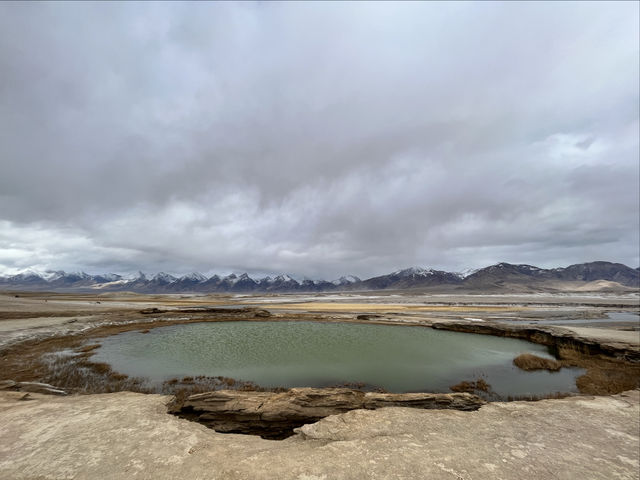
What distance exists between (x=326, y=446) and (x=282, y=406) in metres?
3.43

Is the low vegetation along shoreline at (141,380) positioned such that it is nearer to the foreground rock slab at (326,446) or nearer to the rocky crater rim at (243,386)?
the rocky crater rim at (243,386)

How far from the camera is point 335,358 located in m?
27.8

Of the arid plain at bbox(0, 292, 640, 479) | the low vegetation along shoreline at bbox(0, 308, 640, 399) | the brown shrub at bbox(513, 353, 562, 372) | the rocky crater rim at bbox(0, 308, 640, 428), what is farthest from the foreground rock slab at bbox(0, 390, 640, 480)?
the brown shrub at bbox(513, 353, 562, 372)

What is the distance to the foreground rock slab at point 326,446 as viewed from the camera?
7.46 m

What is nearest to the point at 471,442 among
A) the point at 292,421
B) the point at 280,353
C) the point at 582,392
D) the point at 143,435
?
the point at 292,421

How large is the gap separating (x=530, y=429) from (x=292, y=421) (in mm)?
9466

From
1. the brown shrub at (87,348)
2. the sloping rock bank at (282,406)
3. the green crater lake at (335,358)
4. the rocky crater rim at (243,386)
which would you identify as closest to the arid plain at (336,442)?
the sloping rock bank at (282,406)

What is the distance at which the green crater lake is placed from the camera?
2103 cm

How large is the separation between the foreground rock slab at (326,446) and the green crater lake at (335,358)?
820 centimetres

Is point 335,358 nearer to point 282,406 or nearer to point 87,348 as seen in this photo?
point 282,406

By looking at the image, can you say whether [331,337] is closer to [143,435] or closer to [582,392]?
[582,392]

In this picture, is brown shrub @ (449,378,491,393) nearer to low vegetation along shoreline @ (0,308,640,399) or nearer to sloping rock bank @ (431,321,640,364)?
low vegetation along shoreline @ (0,308,640,399)

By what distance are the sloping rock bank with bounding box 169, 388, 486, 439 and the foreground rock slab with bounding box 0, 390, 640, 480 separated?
2.59 ft

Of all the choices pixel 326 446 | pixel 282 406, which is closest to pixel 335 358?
pixel 282 406
